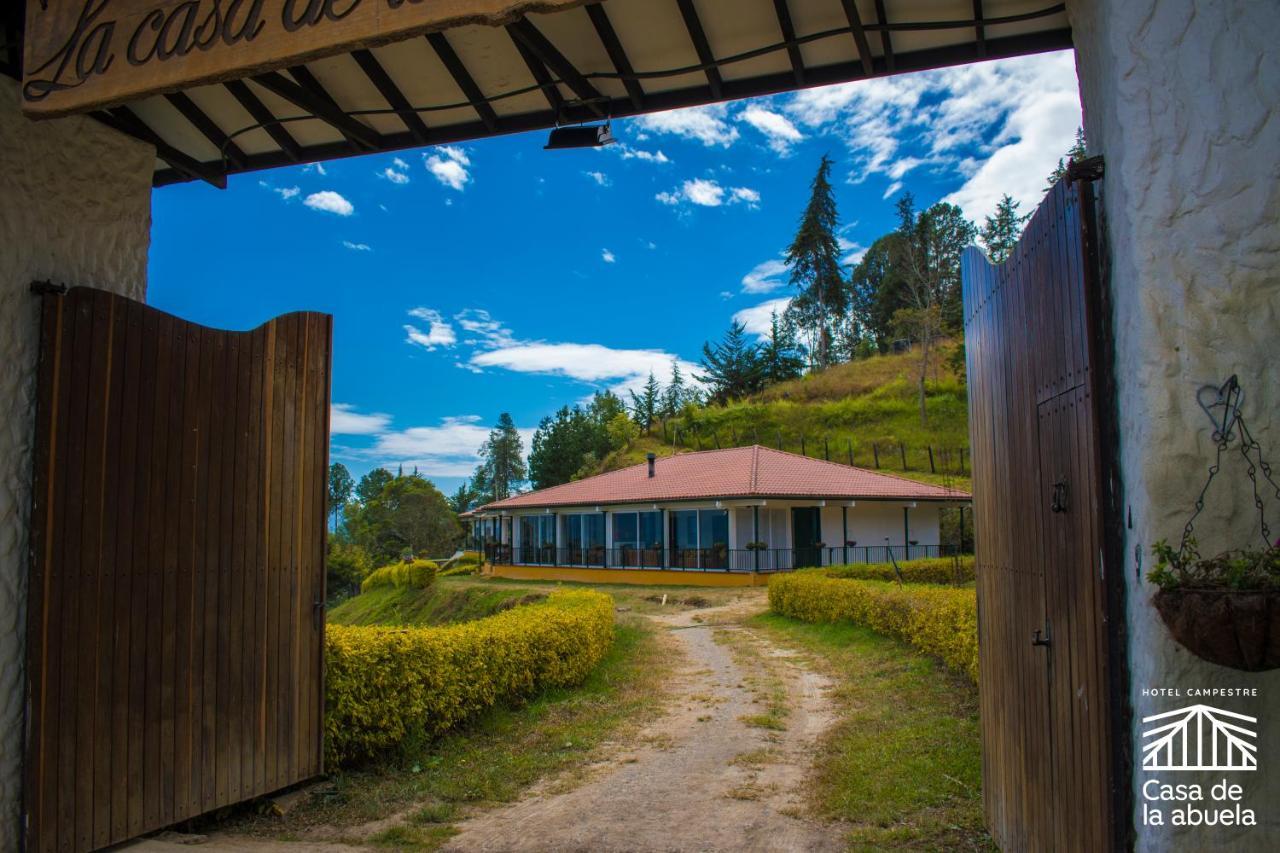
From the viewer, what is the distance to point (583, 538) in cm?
3288

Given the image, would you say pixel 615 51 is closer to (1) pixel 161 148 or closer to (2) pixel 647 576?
(1) pixel 161 148

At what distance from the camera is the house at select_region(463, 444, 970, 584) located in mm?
26719

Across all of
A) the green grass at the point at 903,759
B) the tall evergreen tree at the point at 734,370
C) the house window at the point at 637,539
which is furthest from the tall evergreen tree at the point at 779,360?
the green grass at the point at 903,759

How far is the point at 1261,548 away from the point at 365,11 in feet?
11.0

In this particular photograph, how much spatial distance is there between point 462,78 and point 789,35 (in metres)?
1.62

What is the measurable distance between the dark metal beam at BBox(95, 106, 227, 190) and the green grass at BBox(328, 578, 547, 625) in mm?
16604

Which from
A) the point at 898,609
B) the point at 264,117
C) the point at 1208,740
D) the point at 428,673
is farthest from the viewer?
the point at 898,609

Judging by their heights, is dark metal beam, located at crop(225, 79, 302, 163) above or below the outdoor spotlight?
above

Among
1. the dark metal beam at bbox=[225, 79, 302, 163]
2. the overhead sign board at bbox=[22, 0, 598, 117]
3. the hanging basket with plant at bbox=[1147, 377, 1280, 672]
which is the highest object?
the dark metal beam at bbox=[225, 79, 302, 163]

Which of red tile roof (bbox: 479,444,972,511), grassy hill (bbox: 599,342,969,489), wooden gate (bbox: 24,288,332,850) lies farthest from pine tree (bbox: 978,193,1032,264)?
wooden gate (bbox: 24,288,332,850)

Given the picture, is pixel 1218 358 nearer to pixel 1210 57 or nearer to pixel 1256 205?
pixel 1256 205

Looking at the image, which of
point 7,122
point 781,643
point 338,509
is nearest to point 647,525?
point 781,643

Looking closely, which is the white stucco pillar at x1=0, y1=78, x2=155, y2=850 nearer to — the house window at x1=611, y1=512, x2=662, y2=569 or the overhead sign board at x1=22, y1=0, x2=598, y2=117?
the overhead sign board at x1=22, y1=0, x2=598, y2=117

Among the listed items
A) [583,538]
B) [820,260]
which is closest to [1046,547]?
[583,538]
